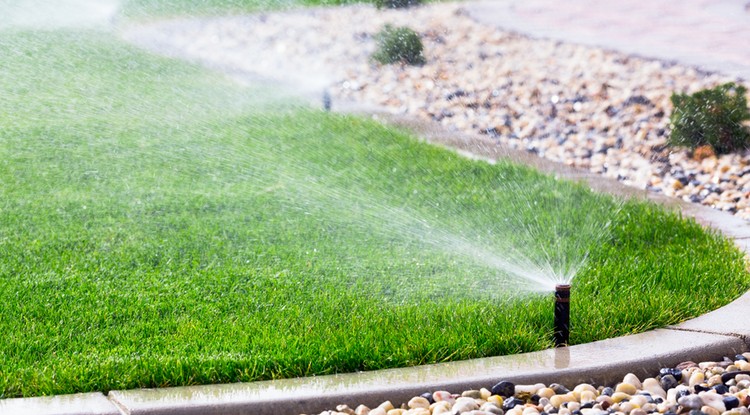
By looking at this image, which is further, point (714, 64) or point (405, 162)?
point (714, 64)

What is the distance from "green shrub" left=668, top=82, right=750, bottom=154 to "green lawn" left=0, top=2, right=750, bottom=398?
1243 mm

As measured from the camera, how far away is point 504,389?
10.0 ft

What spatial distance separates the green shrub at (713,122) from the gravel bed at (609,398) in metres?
3.47

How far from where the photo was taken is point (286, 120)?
733 cm

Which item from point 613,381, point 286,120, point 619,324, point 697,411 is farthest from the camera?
point 286,120

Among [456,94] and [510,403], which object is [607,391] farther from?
[456,94]

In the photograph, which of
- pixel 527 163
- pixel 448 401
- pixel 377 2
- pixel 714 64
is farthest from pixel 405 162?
pixel 377 2

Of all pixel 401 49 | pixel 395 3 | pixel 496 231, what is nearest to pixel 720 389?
pixel 496 231

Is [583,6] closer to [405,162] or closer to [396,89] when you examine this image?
[396,89]

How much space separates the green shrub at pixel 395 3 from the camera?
43.8ft

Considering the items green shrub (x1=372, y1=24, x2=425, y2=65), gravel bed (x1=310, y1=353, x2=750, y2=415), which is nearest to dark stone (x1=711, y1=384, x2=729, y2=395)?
gravel bed (x1=310, y1=353, x2=750, y2=415)

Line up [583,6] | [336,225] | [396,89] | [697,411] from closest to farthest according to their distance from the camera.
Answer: [697,411] → [336,225] → [396,89] → [583,6]

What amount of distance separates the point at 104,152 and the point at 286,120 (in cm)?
150

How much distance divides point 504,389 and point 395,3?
1176cm
